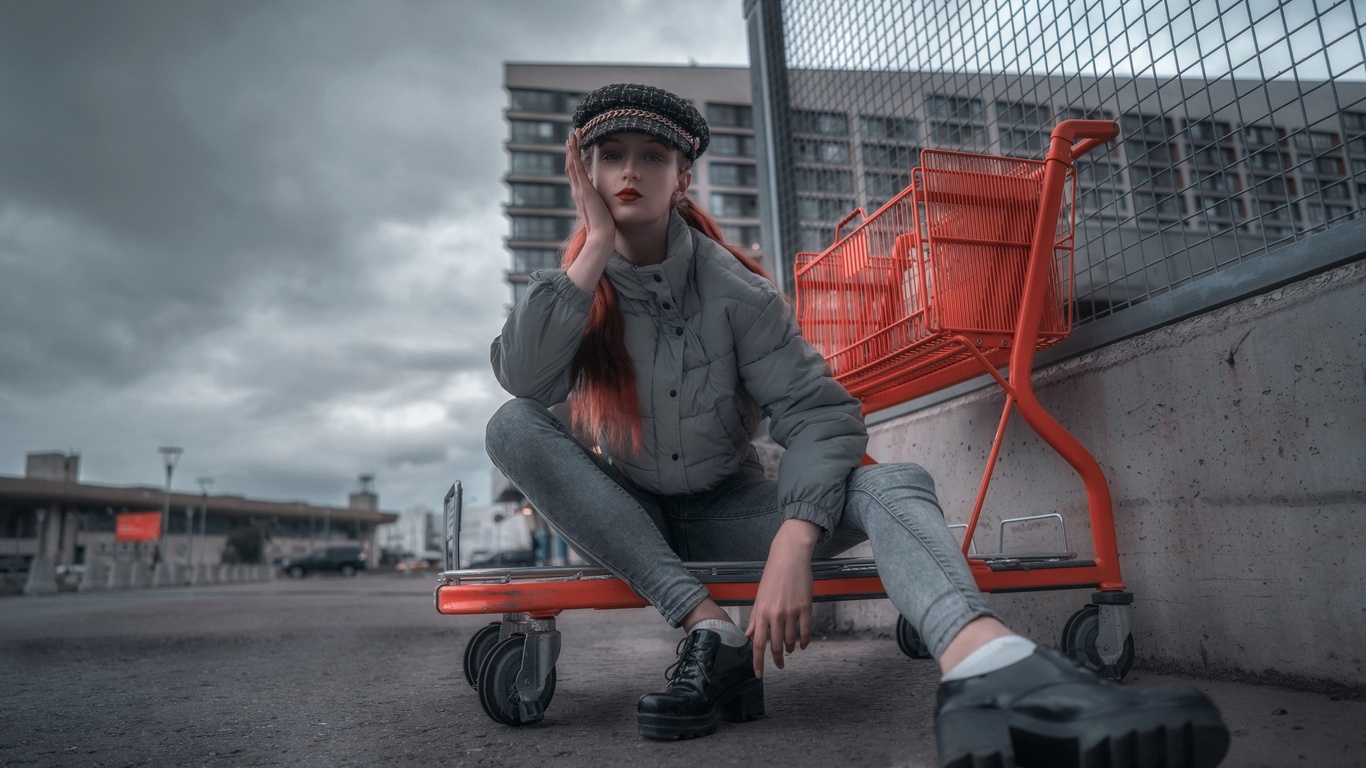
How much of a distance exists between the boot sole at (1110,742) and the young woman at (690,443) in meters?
0.06

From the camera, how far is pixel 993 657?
1.14m

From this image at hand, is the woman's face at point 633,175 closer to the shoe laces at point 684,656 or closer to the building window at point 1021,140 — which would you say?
the shoe laces at point 684,656

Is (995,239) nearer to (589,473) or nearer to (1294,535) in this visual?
(1294,535)

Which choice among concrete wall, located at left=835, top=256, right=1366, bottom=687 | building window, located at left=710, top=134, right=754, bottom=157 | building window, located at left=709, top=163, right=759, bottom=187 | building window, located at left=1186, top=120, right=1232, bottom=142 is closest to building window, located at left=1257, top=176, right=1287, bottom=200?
building window, located at left=1186, top=120, right=1232, bottom=142

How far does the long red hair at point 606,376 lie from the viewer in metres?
2.00

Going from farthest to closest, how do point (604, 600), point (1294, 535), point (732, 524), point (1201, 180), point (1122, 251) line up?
1. point (1122, 251)
2. point (1201, 180)
3. point (732, 524)
4. point (1294, 535)
5. point (604, 600)

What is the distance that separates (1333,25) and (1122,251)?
0.71 metres

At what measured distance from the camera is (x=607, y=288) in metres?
2.04

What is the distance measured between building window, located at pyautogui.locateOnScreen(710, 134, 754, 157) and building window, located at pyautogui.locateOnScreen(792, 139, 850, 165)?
48215 millimetres

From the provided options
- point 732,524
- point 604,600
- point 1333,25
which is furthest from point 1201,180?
point 604,600

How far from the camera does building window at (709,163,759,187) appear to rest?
173 ft

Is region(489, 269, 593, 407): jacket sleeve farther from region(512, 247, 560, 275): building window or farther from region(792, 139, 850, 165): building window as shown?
region(512, 247, 560, 275): building window

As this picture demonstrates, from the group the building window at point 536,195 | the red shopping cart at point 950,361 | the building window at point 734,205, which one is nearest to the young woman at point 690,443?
the red shopping cart at point 950,361

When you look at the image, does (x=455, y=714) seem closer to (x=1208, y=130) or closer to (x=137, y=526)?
(x=1208, y=130)
